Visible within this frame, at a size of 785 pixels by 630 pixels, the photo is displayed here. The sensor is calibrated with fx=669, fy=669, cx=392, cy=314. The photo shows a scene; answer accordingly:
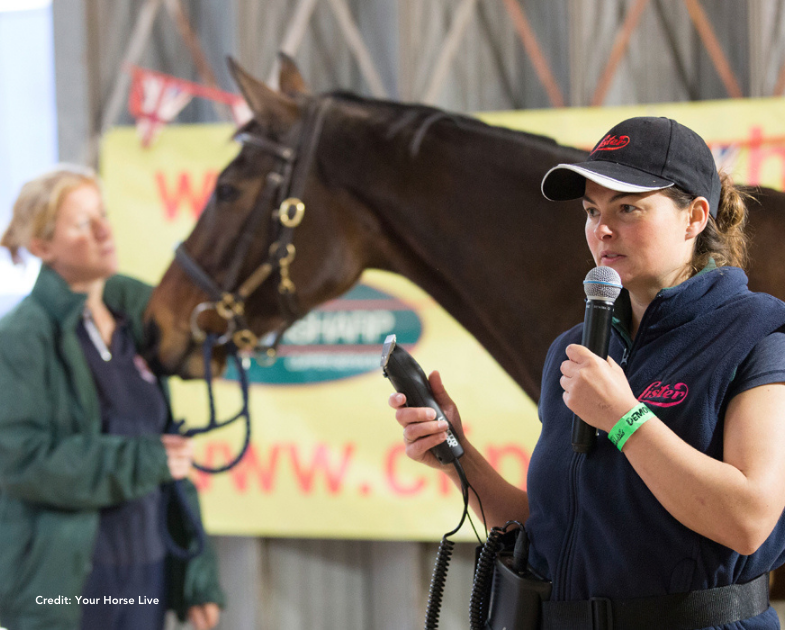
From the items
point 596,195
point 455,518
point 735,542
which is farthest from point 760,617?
point 455,518

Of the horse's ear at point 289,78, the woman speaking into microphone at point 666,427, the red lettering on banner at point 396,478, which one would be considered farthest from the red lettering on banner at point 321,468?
the woman speaking into microphone at point 666,427

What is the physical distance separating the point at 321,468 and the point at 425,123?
143cm

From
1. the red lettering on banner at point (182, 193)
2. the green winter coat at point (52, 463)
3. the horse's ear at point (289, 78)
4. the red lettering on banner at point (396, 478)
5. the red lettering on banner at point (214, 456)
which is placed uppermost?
the horse's ear at point (289, 78)

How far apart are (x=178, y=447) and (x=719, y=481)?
55.5 inches

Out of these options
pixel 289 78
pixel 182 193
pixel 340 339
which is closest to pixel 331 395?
pixel 340 339

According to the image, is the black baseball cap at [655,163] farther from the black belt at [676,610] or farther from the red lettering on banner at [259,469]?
the red lettering on banner at [259,469]

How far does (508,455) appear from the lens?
7.54 feet

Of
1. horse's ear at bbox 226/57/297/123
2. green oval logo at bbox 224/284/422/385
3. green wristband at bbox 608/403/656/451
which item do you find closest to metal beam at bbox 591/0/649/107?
green oval logo at bbox 224/284/422/385

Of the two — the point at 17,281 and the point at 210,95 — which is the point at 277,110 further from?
the point at 17,281

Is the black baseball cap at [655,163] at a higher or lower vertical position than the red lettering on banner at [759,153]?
higher

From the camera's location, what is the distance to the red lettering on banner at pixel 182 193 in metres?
2.49

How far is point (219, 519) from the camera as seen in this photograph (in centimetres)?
252

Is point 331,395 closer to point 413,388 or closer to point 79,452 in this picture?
point 79,452

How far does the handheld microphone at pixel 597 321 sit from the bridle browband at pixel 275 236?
958 millimetres
